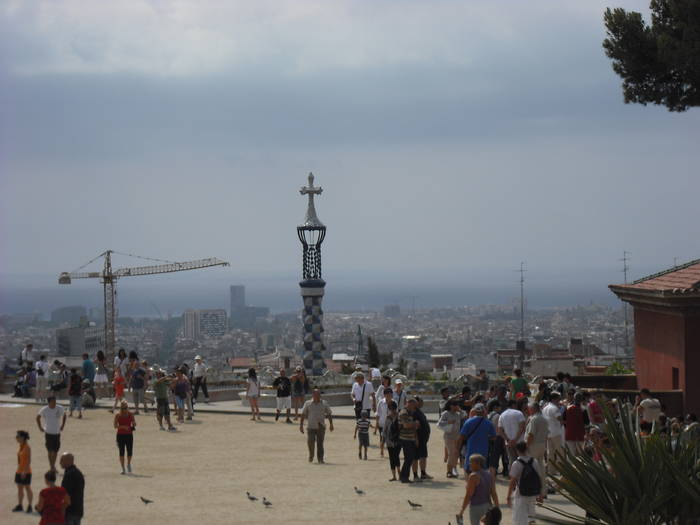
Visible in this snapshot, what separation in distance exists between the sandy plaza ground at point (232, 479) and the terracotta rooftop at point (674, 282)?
526 centimetres

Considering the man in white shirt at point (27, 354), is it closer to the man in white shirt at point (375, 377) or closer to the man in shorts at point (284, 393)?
the man in shorts at point (284, 393)

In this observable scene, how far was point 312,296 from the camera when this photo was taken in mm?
34438

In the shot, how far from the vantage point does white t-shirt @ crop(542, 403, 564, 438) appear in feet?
54.1

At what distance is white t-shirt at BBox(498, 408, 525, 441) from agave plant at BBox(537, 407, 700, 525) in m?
4.16

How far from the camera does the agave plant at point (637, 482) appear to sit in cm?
1079

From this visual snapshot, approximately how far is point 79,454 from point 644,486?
37.8ft

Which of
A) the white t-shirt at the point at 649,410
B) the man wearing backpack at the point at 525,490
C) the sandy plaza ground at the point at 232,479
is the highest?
the white t-shirt at the point at 649,410

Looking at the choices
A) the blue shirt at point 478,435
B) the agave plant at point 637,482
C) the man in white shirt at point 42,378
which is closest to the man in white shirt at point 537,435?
the blue shirt at point 478,435

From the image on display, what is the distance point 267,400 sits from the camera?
27.3 m

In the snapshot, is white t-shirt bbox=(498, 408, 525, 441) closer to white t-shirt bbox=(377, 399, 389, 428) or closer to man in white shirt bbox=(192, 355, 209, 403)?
white t-shirt bbox=(377, 399, 389, 428)

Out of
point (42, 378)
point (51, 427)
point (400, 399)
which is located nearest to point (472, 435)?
point (400, 399)

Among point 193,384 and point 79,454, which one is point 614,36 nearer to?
point 193,384

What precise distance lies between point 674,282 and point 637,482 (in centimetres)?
1215

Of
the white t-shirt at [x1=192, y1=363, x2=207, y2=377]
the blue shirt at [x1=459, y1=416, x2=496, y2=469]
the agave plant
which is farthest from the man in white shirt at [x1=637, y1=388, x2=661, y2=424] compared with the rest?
the white t-shirt at [x1=192, y1=363, x2=207, y2=377]
